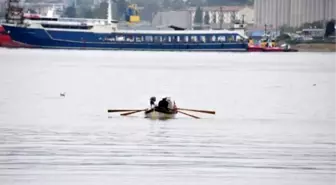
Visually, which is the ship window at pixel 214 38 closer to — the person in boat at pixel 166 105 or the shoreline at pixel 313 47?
the shoreline at pixel 313 47

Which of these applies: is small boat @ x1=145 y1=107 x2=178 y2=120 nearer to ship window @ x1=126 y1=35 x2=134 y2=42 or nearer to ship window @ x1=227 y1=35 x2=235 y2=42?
ship window @ x1=227 y1=35 x2=235 y2=42

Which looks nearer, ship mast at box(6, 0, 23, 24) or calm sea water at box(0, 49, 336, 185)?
calm sea water at box(0, 49, 336, 185)

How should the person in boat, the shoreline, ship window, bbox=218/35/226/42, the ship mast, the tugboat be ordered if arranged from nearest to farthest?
the person in boat → the ship mast → ship window, bbox=218/35/226/42 → the tugboat → the shoreline

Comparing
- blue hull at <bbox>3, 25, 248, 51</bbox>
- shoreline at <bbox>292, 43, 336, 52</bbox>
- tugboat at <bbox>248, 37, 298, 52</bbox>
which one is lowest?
shoreline at <bbox>292, 43, 336, 52</bbox>

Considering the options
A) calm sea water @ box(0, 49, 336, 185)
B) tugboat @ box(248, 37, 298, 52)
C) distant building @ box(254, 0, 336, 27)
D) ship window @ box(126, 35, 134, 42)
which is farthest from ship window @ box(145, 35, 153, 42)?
calm sea water @ box(0, 49, 336, 185)

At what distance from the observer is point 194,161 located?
26.1 meters

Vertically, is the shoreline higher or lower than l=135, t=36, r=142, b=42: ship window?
lower

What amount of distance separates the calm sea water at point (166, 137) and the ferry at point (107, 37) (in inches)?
3350

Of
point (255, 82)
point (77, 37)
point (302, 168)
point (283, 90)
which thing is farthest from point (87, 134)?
point (77, 37)

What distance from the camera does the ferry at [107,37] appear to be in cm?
14788

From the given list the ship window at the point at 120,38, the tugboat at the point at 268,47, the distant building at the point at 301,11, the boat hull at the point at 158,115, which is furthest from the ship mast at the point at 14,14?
the boat hull at the point at 158,115

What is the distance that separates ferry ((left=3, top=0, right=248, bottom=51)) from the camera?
5822 inches

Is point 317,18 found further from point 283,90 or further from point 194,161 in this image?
point 194,161

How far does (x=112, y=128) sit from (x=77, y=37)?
116m
